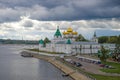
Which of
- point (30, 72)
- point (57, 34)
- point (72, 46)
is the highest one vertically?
point (57, 34)

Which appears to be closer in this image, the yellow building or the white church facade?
the white church facade

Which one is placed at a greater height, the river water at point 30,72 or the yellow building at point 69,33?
the yellow building at point 69,33

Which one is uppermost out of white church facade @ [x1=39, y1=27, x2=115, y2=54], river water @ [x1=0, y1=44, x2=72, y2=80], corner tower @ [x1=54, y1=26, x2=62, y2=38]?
corner tower @ [x1=54, y1=26, x2=62, y2=38]

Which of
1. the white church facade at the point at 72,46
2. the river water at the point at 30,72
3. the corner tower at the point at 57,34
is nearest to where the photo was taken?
the river water at the point at 30,72

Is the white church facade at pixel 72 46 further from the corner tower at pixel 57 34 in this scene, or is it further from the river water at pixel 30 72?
the river water at pixel 30 72

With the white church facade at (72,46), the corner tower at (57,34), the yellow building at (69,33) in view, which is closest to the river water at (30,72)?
the white church facade at (72,46)

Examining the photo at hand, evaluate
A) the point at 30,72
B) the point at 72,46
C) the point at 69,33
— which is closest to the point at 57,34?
the point at 69,33

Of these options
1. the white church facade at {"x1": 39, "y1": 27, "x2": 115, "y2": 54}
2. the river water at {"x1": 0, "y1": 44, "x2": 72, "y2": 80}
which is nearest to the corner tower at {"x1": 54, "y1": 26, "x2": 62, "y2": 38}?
the white church facade at {"x1": 39, "y1": 27, "x2": 115, "y2": 54}

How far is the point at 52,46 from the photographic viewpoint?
368 feet

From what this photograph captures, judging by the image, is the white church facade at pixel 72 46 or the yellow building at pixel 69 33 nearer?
the white church facade at pixel 72 46

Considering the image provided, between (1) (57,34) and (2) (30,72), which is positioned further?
(1) (57,34)

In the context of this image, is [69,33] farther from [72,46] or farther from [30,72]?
[30,72]

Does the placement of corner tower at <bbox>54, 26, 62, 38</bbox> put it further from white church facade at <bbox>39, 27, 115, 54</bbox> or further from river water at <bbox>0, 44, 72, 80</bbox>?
river water at <bbox>0, 44, 72, 80</bbox>

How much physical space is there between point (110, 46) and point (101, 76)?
65886 millimetres
